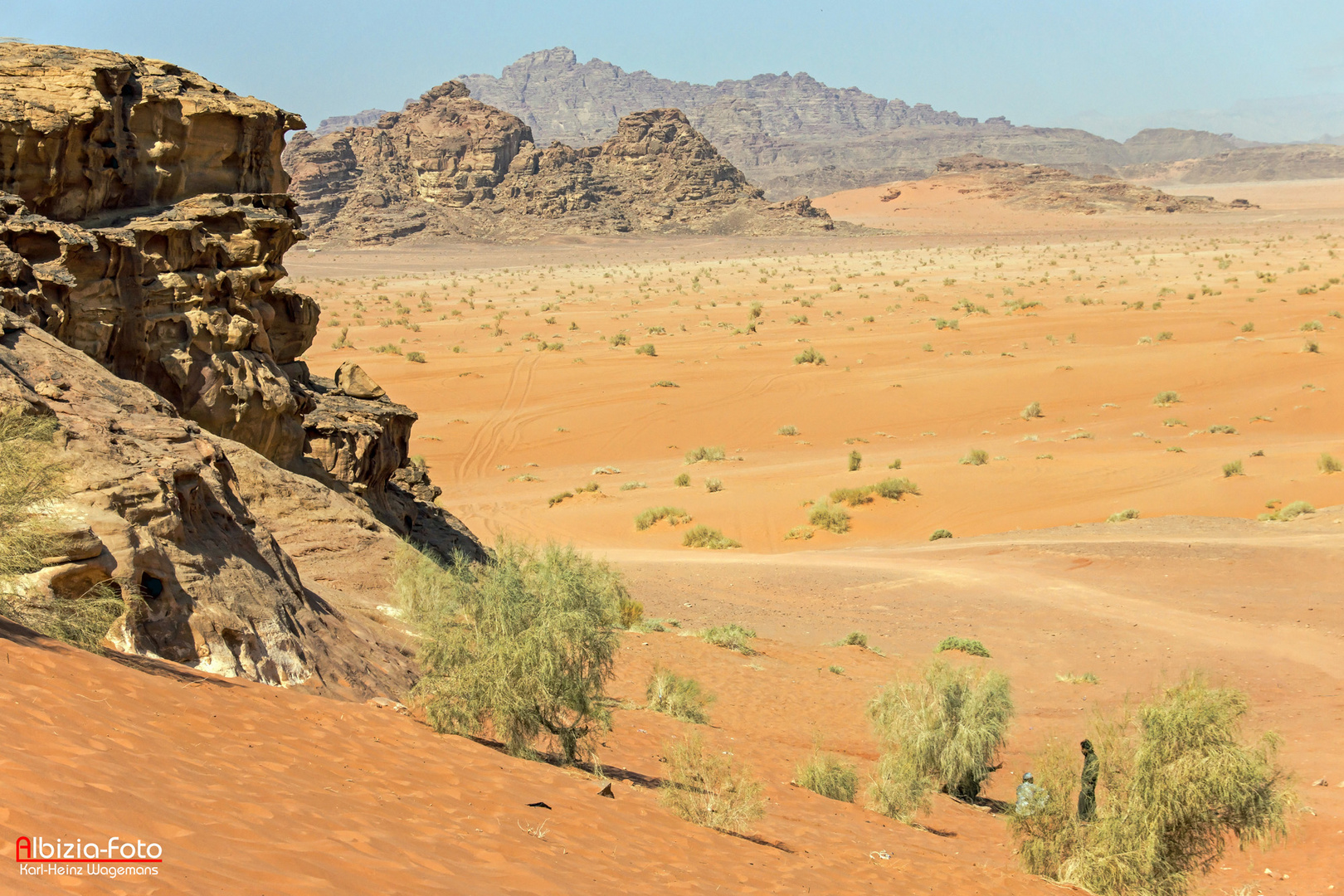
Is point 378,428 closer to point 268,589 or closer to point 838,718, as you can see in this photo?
point 268,589

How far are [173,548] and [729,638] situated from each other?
757cm

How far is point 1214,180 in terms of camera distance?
170250 millimetres

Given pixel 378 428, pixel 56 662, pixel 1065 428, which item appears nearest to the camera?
pixel 56 662

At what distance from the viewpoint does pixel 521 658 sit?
24.2ft

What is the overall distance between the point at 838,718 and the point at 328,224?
93862 millimetres

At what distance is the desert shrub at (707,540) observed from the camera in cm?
2052

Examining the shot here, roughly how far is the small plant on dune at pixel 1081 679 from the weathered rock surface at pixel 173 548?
769cm

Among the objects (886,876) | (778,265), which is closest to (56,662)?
(886,876)

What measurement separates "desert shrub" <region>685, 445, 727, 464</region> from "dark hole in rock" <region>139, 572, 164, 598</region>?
19807mm

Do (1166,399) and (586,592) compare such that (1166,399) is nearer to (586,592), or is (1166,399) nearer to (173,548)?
(586,592)

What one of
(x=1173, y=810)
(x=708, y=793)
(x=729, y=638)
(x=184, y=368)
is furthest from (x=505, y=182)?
(x=1173, y=810)

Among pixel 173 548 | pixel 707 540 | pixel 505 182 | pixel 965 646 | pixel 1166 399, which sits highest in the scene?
pixel 505 182

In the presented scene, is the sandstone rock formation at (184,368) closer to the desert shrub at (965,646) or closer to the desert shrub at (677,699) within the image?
the desert shrub at (677,699)

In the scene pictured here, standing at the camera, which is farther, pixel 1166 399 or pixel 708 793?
pixel 1166 399
